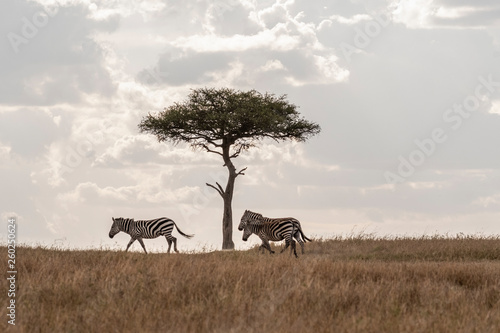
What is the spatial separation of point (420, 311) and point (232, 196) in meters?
26.4

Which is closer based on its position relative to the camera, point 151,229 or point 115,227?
point 151,229

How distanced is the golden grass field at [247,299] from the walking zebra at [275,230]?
9.41m

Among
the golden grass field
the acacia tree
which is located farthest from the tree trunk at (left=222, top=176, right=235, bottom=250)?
the golden grass field

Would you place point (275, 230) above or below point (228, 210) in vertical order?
below

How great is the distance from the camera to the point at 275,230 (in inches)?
1017

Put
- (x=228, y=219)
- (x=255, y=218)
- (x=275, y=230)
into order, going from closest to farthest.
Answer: (x=275, y=230)
(x=255, y=218)
(x=228, y=219)

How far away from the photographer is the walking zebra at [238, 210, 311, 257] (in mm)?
25625

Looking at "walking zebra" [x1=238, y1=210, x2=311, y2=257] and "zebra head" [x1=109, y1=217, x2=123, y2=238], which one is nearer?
"walking zebra" [x1=238, y1=210, x2=311, y2=257]

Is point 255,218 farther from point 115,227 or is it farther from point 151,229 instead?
point 115,227

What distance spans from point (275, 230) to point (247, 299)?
50.5 feet

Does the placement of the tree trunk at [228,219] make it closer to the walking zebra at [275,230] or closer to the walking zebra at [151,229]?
the walking zebra at [151,229]

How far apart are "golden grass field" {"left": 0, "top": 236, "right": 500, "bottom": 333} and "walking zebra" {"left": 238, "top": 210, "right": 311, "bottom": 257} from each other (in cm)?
941

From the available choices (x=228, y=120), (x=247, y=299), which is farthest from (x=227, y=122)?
(x=247, y=299)

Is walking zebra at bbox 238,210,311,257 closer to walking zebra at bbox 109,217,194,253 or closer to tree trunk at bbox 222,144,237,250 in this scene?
walking zebra at bbox 109,217,194,253
